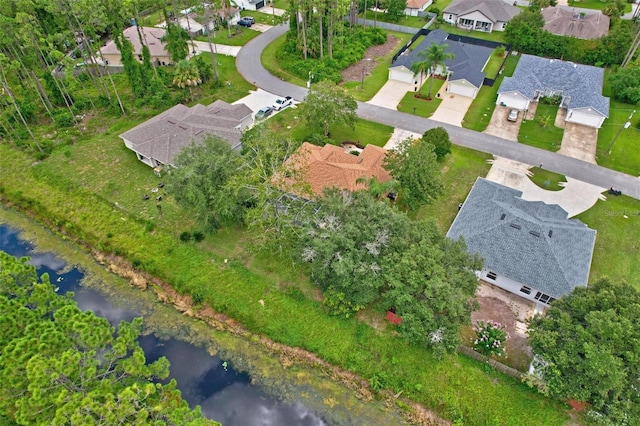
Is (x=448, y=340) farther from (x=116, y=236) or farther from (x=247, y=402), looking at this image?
(x=116, y=236)

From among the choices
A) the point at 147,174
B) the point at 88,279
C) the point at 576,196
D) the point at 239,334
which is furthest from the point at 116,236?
the point at 576,196

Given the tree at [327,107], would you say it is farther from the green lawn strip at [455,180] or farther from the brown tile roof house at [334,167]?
the green lawn strip at [455,180]

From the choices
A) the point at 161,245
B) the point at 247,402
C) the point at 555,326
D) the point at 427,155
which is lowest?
the point at 247,402

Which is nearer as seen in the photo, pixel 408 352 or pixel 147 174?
pixel 408 352

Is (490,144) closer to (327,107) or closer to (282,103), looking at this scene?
(327,107)

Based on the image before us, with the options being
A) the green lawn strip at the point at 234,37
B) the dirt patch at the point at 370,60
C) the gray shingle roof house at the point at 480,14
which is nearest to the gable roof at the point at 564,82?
the gray shingle roof house at the point at 480,14

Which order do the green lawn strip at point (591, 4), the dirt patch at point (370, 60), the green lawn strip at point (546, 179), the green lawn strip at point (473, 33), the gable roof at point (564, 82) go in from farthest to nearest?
the green lawn strip at point (591, 4)
the green lawn strip at point (473, 33)
the dirt patch at point (370, 60)
the gable roof at point (564, 82)
the green lawn strip at point (546, 179)
